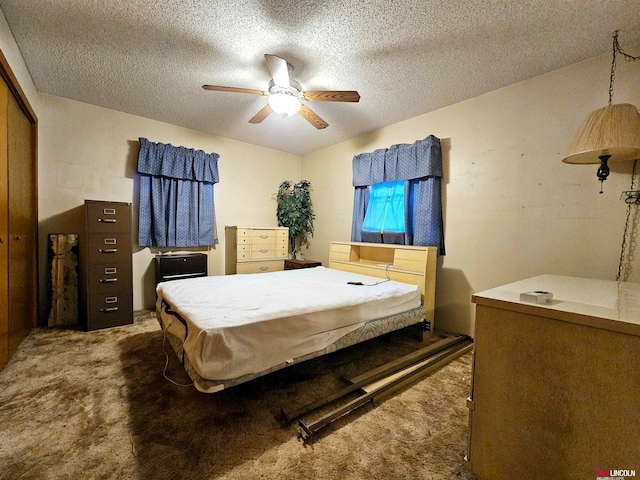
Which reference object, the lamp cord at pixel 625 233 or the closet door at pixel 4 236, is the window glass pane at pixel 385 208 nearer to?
the lamp cord at pixel 625 233

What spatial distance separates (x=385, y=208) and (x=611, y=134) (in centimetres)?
218

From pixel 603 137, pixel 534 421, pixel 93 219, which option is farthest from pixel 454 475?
pixel 93 219

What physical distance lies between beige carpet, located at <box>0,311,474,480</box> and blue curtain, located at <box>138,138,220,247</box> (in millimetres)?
1781

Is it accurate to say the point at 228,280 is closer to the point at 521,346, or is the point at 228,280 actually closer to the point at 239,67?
the point at 239,67

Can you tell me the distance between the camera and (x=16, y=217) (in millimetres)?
2215

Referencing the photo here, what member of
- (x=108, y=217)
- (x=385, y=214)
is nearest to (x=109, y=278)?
(x=108, y=217)

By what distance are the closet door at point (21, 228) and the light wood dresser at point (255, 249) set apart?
6.96 ft

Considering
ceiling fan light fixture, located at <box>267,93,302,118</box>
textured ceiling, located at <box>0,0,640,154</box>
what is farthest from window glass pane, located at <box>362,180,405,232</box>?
ceiling fan light fixture, located at <box>267,93,302,118</box>

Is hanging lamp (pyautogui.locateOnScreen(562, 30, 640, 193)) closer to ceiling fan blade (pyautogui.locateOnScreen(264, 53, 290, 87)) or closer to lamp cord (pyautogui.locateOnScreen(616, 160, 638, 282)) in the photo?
lamp cord (pyautogui.locateOnScreen(616, 160, 638, 282))

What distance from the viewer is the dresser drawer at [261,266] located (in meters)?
3.97

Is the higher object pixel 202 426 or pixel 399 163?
pixel 399 163

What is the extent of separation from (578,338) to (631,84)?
2.32m

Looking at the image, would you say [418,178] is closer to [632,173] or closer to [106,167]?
Answer: [632,173]

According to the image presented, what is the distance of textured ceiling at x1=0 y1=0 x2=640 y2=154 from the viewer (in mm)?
1701
